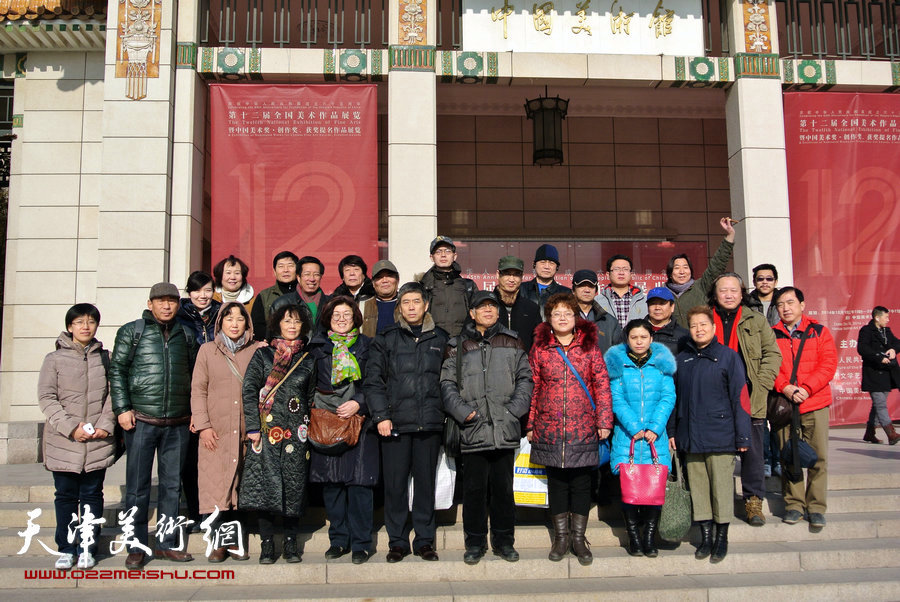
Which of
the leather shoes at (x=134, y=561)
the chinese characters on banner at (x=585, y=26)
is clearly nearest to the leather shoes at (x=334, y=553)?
the leather shoes at (x=134, y=561)

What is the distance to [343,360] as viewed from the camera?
14.6ft

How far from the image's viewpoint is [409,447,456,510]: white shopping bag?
15.2ft

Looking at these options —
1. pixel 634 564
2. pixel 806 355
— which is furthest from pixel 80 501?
pixel 806 355

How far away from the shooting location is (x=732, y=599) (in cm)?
410

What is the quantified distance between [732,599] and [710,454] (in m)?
0.91

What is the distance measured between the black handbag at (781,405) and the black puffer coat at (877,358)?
140 inches

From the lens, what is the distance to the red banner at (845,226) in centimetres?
810

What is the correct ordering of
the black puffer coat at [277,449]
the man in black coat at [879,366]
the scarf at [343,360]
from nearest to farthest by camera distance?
1. the black puffer coat at [277,449]
2. the scarf at [343,360]
3. the man in black coat at [879,366]

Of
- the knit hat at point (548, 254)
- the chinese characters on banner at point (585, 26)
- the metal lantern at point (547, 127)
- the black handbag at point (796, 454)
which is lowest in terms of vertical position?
the black handbag at point (796, 454)

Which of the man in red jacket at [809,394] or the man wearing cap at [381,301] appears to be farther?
the man wearing cap at [381,301]

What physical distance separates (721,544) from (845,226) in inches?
213

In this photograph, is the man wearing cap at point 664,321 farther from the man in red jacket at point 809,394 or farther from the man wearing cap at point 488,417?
the man wearing cap at point 488,417

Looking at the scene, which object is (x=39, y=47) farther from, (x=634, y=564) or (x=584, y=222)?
(x=634, y=564)

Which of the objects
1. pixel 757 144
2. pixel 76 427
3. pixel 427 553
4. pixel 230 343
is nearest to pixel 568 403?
pixel 427 553
